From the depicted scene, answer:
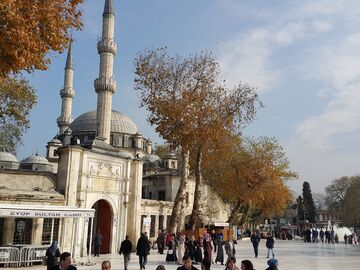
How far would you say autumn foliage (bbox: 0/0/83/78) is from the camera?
923cm

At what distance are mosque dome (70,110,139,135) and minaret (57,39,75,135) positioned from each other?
40.1 inches

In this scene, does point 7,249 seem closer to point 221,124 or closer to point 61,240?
point 61,240

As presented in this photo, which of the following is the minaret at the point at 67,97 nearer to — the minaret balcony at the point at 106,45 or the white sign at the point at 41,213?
the minaret balcony at the point at 106,45

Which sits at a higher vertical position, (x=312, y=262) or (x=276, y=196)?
(x=276, y=196)

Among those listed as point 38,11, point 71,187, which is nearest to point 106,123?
point 71,187

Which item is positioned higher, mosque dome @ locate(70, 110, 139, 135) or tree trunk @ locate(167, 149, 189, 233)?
mosque dome @ locate(70, 110, 139, 135)

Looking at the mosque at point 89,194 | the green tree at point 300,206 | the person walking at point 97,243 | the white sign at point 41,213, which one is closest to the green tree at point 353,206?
the green tree at point 300,206

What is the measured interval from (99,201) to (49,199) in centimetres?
453

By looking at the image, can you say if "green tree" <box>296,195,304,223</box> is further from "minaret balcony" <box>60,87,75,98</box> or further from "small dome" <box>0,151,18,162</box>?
"small dome" <box>0,151,18,162</box>

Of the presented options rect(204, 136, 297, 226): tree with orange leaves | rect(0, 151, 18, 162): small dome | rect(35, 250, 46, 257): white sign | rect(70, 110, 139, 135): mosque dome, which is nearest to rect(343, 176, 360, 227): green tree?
rect(204, 136, 297, 226): tree with orange leaves

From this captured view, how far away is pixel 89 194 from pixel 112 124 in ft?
97.0

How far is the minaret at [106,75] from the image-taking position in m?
34.0

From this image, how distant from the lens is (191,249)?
15.9 m

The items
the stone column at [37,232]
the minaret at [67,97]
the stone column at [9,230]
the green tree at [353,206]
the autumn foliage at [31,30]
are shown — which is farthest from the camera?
the green tree at [353,206]
